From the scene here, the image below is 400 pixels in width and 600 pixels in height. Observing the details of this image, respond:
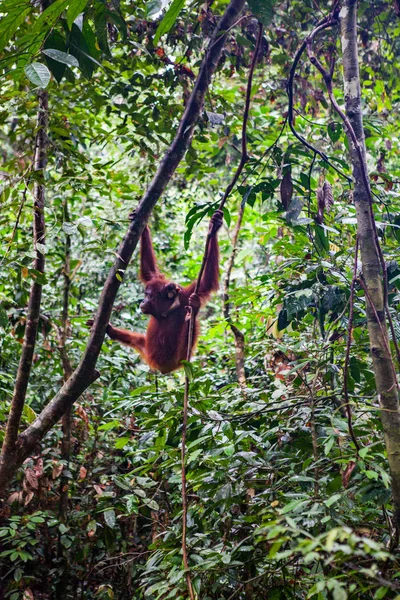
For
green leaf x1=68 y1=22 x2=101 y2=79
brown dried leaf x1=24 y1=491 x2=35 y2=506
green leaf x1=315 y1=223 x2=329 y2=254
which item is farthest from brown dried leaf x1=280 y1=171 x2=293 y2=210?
brown dried leaf x1=24 y1=491 x2=35 y2=506

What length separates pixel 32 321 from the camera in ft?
9.77

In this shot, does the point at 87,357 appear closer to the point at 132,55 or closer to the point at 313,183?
the point at 313,183

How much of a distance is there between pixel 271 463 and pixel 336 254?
1048 mm

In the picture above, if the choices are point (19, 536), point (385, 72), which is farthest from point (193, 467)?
point (385, 72)

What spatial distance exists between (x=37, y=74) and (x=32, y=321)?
1.81m

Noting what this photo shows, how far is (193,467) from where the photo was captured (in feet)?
7.22

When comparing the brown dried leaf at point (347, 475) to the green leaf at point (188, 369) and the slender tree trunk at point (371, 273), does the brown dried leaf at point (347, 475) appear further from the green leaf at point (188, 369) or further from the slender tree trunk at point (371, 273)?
the green leaf at point (188, 369)

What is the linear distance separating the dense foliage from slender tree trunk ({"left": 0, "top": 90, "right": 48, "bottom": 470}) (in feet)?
0.29

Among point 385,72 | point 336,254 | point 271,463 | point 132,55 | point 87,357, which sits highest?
point 385,72

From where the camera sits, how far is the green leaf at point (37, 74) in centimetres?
137

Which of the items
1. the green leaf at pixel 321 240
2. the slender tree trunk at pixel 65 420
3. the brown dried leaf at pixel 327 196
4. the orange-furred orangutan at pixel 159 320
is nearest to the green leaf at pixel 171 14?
the brown dried leaf at pixel 327 196

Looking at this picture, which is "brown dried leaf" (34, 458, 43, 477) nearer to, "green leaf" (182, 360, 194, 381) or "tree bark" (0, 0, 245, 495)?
"tree bark" (0, 0, 245, 495)

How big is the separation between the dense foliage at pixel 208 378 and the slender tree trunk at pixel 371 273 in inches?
2.9

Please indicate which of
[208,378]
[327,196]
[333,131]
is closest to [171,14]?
[327,196]
